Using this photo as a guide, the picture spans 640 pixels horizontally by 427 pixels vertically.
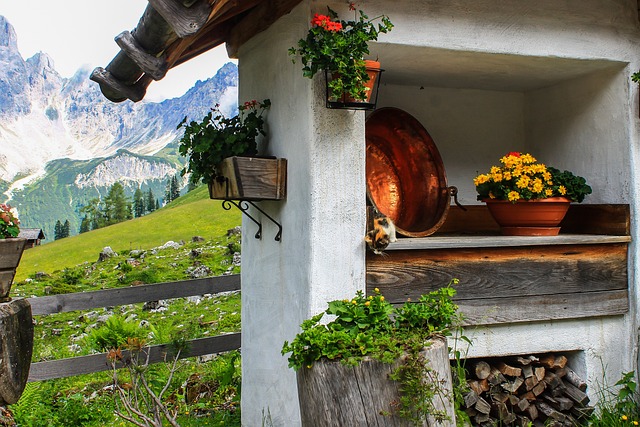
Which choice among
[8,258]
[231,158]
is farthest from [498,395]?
[8,258]

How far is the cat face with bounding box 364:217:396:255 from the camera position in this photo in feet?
11.8

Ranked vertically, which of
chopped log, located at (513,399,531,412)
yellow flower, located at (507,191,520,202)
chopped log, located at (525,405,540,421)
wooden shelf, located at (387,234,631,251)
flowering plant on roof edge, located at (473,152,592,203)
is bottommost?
chopped log, located at (525,405,540,421)

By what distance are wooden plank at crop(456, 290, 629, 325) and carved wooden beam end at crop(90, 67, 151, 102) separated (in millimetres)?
2476

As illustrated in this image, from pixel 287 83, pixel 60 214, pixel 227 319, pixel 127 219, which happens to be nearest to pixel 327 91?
pixel 287 83

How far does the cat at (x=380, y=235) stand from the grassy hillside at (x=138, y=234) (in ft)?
25.4

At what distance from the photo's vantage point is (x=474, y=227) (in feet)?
16.9

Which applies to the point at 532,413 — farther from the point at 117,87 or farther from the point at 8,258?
the point at 8,258

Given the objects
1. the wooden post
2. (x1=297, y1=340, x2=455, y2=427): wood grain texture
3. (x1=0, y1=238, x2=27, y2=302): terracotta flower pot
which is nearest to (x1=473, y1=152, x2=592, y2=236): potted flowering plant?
(x1=297, y1=340, x2=455, y2=427): wood grain texture

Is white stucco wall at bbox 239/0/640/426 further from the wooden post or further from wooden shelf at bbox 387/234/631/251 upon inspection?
the wooden post

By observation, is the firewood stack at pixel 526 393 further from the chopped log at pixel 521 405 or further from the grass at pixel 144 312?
the grass at pixel 144 312

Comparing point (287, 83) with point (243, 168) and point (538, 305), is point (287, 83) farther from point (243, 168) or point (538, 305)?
point (538, 305)

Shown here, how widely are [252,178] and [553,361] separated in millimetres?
2342

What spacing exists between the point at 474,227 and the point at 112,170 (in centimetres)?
1791

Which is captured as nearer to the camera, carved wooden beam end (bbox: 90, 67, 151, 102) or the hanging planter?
the hanging planter
